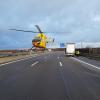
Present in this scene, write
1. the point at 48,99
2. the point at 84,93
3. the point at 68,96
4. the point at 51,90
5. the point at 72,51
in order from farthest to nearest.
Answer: the point at 72,51 < the point at 51,90 < the point at 84,93 < the point at 68,96 < the point at 48,99

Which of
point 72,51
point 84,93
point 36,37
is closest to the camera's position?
point 84,93

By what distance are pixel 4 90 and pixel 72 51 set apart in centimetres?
4940

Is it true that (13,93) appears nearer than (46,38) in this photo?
Yes

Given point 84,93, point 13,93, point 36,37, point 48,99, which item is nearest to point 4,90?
point 13,93

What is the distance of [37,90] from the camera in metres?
9.72

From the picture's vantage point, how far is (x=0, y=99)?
807 cm

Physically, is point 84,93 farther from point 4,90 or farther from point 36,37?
point 36,37

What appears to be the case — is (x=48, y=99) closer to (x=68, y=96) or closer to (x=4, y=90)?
(x=68, y=96)

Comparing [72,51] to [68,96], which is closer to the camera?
[68,96]

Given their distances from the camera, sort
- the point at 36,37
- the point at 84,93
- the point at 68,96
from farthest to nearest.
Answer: the point at 36,37 → the point at 84,93 → the point at 68,96

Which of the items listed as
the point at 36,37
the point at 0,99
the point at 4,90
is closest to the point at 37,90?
the point at 4,90

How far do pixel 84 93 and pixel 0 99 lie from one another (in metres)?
3.14

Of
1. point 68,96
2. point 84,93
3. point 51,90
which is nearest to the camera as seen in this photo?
point 68,96

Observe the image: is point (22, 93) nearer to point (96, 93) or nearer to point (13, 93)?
point (13, 93)
